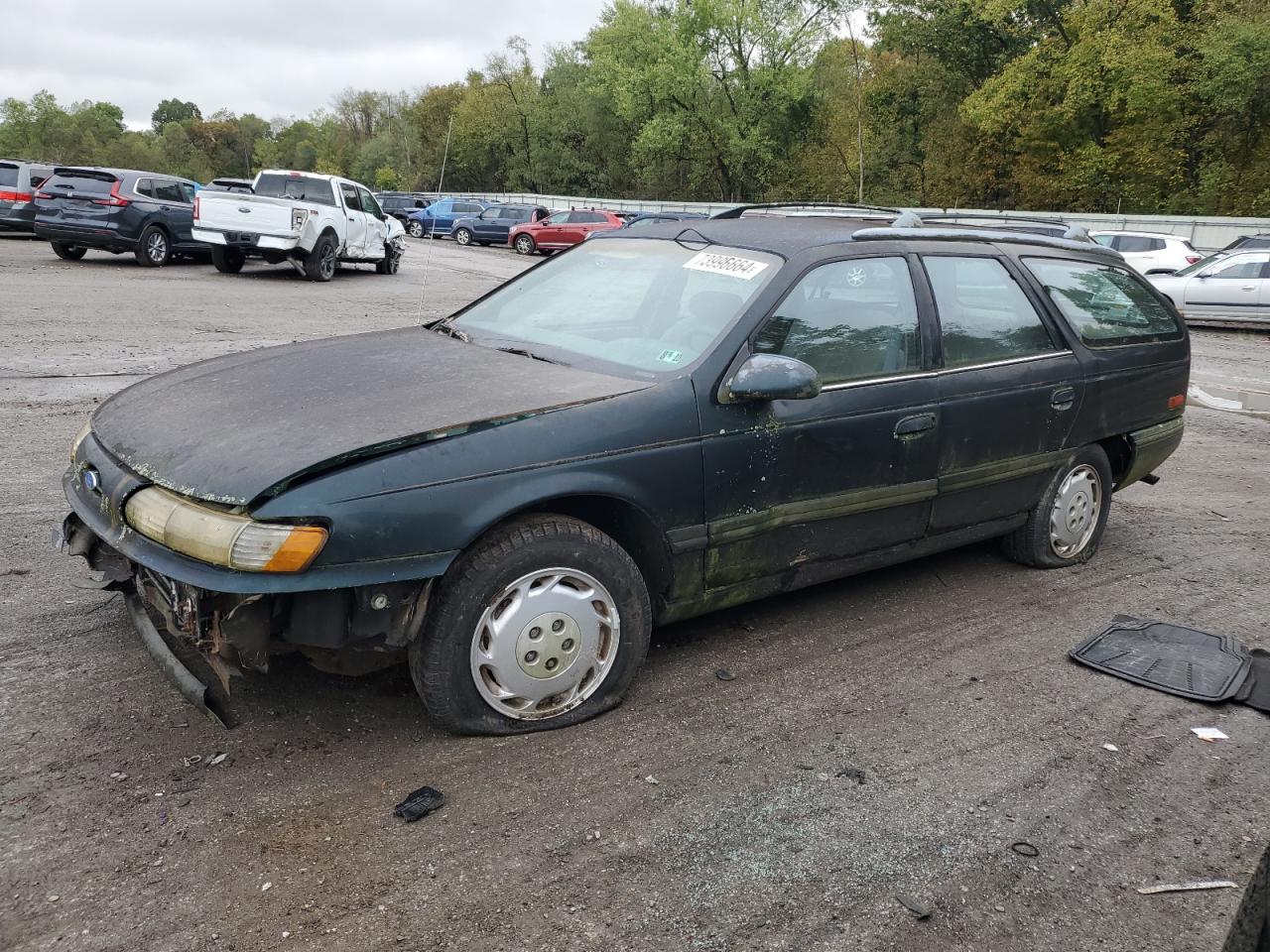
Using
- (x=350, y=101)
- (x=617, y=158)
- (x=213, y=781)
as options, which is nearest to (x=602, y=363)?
(x=213, y=781)

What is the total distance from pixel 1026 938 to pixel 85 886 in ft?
7.52

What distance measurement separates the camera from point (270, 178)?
18.4 meters

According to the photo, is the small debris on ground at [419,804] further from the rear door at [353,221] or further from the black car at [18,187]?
the black car at [18,187]

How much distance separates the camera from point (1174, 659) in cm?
408

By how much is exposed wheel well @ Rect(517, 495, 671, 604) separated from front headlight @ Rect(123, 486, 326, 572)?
2.77 feet

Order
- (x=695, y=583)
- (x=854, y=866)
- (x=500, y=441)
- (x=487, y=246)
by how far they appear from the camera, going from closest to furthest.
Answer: (x=854, y=866)
(x=500, y=441)
(x=695, y=583)
(x=487, y=246)

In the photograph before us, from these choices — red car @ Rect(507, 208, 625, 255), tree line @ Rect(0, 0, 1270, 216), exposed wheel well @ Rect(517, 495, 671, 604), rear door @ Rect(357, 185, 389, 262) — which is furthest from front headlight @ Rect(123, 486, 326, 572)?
red car @ Rect(507, 208, 625, 255)

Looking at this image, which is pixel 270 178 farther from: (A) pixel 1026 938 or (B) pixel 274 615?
(A) pixel 1026 938

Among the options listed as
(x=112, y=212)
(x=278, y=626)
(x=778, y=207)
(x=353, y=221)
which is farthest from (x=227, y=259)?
(x=278, y=626)

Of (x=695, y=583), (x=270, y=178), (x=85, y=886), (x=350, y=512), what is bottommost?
(x=85, y=886)

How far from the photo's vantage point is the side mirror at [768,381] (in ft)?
11.4

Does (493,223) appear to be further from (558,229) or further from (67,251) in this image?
(67,251)

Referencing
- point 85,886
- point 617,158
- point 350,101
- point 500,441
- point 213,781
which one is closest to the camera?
point 85,886

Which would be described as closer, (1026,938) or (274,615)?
(1026,938)
